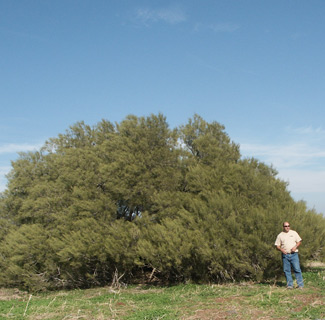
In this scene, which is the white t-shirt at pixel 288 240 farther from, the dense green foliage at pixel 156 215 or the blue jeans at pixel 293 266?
the dense green foliage at pixel 156 215

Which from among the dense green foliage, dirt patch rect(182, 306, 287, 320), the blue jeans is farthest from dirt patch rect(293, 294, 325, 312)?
the dense green foliage

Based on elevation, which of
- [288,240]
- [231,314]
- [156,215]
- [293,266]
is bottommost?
[231,314]

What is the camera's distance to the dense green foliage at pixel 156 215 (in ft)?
48.3

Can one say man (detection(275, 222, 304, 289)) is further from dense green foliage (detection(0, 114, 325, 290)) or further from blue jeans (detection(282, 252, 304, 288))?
dense green foliage (detection(0, 114, 325, 290))

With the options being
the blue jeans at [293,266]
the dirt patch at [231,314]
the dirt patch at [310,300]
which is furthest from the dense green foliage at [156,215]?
the dirt patch at [231,314]

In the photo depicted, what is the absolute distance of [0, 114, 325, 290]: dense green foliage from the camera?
1471 cm

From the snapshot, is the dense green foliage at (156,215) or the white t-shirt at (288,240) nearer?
the white t-shirt at (288,240)

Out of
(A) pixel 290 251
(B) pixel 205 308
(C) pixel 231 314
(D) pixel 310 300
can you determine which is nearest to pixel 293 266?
(A) pixel 290 251

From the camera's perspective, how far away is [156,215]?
18.2 metres

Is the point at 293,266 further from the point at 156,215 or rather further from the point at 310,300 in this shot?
the point at 156,215

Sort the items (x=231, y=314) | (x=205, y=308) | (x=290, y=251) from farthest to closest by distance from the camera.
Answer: (x=290, y=251) → (x=205, y=308) → (x=231, y=314)

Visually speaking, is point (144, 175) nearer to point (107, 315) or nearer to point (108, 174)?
point (108, 174)

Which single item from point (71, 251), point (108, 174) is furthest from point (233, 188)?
point (71, 251)

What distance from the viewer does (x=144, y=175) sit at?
18672 millimetres
